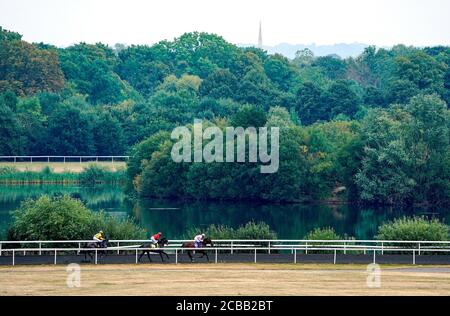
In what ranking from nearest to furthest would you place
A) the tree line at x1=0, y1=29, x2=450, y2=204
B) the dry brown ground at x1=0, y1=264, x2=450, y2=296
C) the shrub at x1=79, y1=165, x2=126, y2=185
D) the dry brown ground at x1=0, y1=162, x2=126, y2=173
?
the dry brown ground at x1=0, y1=264, x2=450, y2=296 → the tree line at x1=0, y1=29, x2=450, y2=204 → the shrub at x1=79, y1=165, x2=126, y2=185 → the dry brown ground at x1=0, y1=162, x2=126, y2=173

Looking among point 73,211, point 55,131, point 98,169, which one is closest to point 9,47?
point 55,131

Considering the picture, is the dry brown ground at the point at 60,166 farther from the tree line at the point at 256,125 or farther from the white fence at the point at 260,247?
the white fence at the point at 260,247

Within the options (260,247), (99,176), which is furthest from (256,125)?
(260,247)

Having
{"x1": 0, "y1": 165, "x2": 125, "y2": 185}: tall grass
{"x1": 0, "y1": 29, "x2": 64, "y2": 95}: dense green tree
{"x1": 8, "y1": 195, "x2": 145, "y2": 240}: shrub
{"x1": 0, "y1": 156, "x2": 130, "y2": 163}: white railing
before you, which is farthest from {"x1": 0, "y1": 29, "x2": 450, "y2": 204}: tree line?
{"x1": 8, "y1": 195, "x2": 145, "y2": 240}: shrub

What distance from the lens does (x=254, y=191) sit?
12525 cm

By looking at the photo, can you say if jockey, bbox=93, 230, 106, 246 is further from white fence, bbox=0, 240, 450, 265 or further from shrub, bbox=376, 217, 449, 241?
shrub, bbox=376, 217, 449, 241

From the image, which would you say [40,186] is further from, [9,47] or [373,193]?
[9,47]

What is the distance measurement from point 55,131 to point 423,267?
9658 cm

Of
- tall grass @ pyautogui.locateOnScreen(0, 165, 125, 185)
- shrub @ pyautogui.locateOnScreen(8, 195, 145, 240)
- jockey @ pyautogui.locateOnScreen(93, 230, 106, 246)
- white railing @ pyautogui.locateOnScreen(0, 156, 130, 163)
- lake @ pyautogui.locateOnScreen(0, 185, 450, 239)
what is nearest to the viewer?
jockey @ pyautogui.locateOnScreen(93, 230, 106, 246)

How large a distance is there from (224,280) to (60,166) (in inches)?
3622

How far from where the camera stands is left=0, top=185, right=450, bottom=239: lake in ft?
324

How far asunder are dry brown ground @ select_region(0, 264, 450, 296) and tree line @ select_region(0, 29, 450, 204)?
213 feet

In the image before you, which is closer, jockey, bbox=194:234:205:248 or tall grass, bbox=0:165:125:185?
jockey, bbox=194:234:205:248

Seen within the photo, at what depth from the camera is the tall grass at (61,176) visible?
440 feet
